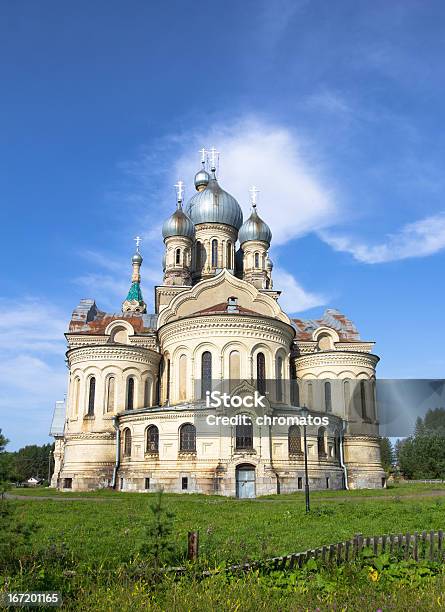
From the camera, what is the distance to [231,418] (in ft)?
101

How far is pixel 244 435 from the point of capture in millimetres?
30734

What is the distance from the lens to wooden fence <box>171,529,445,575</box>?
8.56 metres

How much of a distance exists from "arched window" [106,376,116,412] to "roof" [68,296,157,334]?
483 centimetres

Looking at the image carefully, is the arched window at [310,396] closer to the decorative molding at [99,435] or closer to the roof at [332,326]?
the roof at [332,326]

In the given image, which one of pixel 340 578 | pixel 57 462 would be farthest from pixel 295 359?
pixel 340 578

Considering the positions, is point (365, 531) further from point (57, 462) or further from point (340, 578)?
point (57, 462)

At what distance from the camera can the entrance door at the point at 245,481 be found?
29.7m

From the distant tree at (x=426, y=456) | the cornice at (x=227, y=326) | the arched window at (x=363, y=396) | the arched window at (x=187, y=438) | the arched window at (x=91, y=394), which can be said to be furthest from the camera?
the distant tree at (x=426, y=456)

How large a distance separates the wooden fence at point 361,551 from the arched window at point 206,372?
23429 mm

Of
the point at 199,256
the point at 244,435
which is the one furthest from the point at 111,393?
the point at 199,256

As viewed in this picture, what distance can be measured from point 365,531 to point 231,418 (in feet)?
55.3

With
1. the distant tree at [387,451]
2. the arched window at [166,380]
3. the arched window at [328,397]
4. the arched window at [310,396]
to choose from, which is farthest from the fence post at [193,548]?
the distant tree at [387,451]

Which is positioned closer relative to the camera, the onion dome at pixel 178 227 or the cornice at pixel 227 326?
the cornice at pixel 227 326

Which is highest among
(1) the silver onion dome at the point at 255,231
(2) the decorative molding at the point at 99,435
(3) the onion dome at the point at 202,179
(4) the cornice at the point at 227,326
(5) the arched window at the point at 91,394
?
(3) the onion dome at the point at 202,179
